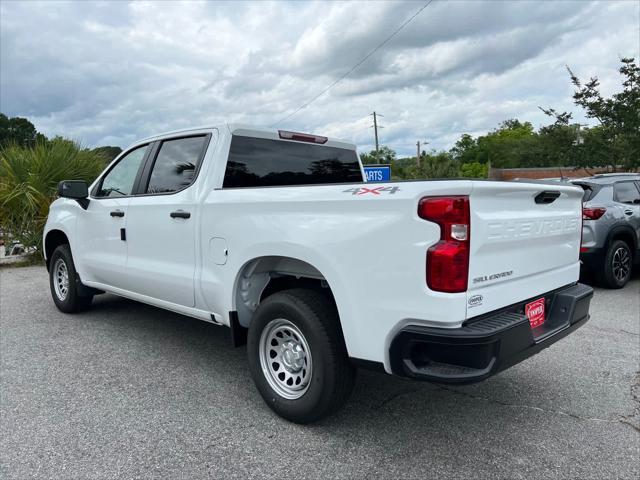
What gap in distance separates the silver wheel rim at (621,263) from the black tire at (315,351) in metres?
5.82

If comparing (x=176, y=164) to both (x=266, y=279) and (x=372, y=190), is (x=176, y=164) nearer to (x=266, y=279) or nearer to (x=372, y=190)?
(x=266, y=279)

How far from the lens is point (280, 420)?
334 cm

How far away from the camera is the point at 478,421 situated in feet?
10.9

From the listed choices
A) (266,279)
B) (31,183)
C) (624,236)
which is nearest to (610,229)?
(624,236)

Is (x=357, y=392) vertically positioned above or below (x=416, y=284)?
below

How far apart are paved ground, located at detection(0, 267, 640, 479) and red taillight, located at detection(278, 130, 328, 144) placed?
195 centimetres

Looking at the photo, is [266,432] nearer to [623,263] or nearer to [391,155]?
[623,263]

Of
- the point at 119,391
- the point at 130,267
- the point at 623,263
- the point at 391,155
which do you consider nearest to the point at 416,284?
the point at 119,391

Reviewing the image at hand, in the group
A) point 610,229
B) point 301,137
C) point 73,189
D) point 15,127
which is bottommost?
point 610,229

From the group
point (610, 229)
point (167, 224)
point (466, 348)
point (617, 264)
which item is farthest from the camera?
point (617, 264)

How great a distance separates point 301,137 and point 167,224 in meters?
1.34

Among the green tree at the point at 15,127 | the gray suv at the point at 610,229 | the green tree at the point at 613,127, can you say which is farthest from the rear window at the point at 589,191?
the green tree at the point at 15,127

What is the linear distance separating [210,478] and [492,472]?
1.49 metres

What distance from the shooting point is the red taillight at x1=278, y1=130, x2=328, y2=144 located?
4304mm
